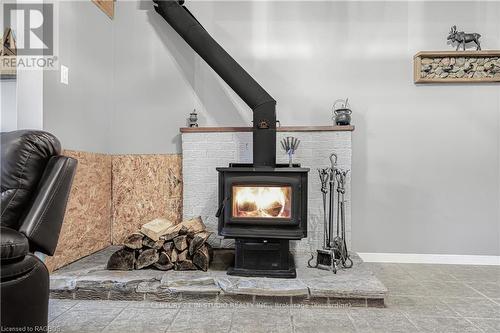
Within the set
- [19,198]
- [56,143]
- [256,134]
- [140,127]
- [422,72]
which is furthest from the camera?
[140,127]

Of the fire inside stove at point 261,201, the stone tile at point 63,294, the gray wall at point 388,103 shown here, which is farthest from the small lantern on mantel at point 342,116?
the stone tile at point 63,294

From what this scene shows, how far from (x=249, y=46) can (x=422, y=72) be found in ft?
5.44

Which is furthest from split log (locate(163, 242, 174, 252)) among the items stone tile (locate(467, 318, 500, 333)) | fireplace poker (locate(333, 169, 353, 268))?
stone tile (locate(467, 318, 500, 333))

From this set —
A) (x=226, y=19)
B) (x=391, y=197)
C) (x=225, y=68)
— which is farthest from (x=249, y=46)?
(x=391, y=197)

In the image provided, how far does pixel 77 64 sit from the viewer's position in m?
2.92

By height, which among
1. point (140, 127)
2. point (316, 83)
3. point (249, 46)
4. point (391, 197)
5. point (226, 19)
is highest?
point (226, 19)

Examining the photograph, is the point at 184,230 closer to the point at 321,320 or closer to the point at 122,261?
the point at 122,261

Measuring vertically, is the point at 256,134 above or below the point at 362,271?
above

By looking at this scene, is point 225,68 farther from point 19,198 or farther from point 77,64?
point 19,198

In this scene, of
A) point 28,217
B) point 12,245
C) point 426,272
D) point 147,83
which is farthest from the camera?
point 147,83

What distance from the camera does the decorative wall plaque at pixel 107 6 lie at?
3.25 metres

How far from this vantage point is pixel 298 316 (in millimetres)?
2098

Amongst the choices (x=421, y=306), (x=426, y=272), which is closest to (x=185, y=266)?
(x=421, y=306)

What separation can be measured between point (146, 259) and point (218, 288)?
671mm
